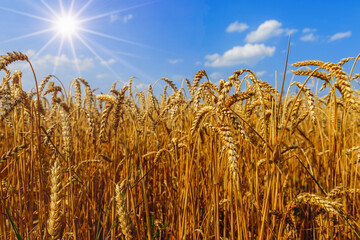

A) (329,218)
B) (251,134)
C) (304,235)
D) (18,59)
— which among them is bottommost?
(304,235)

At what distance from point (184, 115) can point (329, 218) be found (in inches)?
50.9

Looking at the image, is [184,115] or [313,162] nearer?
[184,115]

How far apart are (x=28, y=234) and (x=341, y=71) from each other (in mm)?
1841

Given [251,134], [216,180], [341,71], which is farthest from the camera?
[251,134]

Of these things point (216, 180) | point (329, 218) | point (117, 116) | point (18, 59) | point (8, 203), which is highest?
point (18, 59)

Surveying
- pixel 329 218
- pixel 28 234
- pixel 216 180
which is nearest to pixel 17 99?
pixel 28 234

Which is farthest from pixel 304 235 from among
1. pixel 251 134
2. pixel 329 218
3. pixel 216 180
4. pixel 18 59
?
pixel 18 59

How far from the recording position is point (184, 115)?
2.26m

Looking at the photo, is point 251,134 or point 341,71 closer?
point 341,71

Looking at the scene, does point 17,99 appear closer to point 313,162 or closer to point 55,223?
point 55,223

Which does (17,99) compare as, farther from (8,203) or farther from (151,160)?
(151,160)

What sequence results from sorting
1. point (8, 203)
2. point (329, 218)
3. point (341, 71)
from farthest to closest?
point (8, 203) → point (329, 218) → point (341, 71)

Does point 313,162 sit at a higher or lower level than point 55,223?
higher

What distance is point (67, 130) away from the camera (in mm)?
1517
